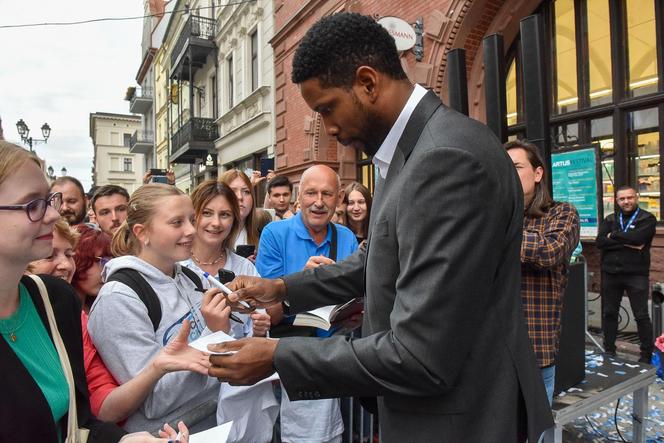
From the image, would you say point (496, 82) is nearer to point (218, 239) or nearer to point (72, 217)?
point (218, 239)

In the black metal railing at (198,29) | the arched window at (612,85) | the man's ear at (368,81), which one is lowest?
the man's ear at (368,81)

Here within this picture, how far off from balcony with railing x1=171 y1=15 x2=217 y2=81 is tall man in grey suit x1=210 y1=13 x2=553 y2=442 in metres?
18.7

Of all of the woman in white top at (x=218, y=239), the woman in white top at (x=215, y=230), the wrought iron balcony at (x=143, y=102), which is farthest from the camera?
the wrought iron balcony at (x=143, y=102)

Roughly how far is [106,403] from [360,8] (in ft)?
28.2

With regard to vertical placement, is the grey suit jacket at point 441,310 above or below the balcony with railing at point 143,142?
below

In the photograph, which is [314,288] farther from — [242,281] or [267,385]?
[267,385]

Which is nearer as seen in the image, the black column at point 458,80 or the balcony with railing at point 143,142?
the black column at point 458,80

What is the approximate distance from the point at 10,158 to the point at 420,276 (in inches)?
43.6

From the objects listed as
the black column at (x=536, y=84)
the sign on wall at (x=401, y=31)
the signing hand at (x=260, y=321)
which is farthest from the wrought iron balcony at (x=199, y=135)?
the signing hand at (x=260, y=321)

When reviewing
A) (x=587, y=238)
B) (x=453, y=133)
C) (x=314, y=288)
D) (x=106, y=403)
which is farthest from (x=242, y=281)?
(x=587, y=238)

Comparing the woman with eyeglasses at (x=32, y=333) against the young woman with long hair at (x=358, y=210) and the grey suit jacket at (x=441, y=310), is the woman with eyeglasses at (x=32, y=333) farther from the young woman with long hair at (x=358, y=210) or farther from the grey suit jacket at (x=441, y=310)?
the young woman with long hair at (x=358, y=210)

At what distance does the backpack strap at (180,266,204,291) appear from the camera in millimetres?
2271

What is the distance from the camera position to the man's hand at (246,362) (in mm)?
1316

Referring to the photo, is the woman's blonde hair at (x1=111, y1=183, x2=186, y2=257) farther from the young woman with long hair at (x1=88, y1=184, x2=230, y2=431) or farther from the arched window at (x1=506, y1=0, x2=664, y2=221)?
the arched window at (x1=506, y1=0, x2=664, y2=221)
